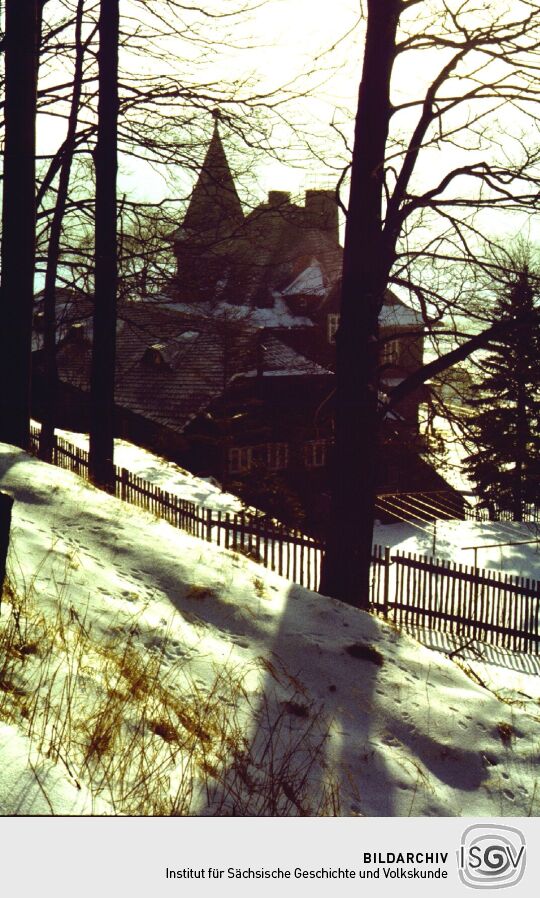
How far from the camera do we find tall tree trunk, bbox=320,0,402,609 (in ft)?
26.1

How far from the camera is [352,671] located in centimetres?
552

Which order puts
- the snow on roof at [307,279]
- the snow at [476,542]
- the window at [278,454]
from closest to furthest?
the snow at [476,542]
the window at [278,454]
the snow on roof at [307,279]

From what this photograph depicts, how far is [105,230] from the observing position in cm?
1250

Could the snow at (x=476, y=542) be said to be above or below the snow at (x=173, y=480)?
below

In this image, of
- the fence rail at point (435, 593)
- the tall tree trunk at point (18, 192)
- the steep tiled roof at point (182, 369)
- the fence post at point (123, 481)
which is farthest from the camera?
the steep tiled roof at point (182, 369)

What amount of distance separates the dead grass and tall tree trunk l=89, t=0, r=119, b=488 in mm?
8454

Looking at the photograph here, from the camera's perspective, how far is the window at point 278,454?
90.0ft

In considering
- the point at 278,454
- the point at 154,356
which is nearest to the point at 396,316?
the point at 154,356

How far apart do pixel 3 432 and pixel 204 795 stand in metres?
6.94

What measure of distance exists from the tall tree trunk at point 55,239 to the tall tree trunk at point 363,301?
22.6ft

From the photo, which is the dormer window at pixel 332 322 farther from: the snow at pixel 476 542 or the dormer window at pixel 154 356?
the snow at pixel 476 542

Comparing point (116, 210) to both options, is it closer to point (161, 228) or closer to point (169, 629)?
point (161, 228)
